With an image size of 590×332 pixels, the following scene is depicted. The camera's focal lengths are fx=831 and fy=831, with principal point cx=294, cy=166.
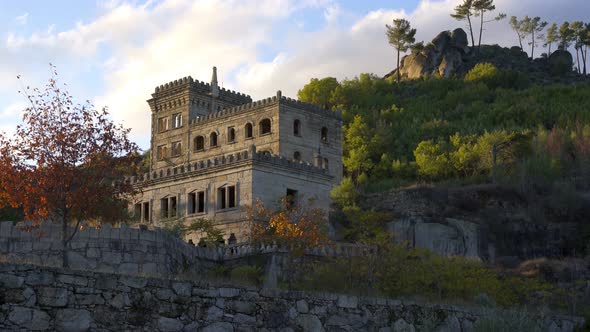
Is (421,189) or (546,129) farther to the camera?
(546,129)

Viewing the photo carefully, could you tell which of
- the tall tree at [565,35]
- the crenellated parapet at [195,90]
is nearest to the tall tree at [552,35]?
the tall tree at [565,35]

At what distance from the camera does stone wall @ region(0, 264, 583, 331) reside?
1344 cm

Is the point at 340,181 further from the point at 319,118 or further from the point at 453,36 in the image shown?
the point at 453,36

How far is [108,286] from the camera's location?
14125mm

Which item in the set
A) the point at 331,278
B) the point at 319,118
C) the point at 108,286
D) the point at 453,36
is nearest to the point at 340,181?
the point at 319,118

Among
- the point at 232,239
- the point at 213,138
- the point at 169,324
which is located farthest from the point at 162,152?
the point at 169,324

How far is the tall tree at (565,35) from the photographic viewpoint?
115 m

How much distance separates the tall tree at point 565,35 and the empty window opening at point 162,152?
71679 mm

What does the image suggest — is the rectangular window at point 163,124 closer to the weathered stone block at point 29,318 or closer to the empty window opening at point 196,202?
the empty window opening at point 196,202

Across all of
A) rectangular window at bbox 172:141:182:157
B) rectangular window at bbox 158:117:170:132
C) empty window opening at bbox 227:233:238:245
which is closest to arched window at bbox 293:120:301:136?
rectangular window at bbox 172:141:182:157

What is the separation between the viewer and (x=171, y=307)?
1463 centimetres

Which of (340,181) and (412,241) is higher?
(340,181)

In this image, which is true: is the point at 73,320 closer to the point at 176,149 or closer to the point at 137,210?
the point at 137,210

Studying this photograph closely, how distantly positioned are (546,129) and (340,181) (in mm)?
23174
